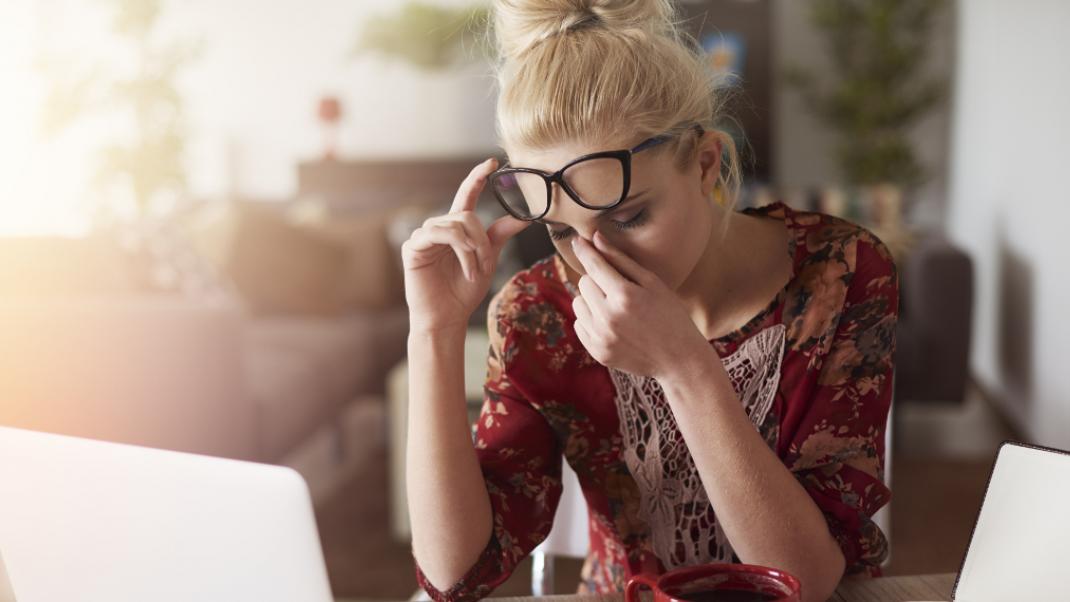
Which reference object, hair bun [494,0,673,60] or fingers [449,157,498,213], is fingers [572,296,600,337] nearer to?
fingers [449,157,498,213]

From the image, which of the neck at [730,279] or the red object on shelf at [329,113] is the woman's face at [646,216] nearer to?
the neck at [730,279]

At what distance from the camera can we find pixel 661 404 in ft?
3.87

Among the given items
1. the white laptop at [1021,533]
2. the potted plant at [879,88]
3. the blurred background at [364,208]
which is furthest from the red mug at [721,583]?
the potted plant at [879,88]

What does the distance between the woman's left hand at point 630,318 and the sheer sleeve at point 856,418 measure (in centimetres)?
21

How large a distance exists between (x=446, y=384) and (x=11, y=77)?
175 inches

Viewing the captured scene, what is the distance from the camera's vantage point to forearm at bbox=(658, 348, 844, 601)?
35.8 inches

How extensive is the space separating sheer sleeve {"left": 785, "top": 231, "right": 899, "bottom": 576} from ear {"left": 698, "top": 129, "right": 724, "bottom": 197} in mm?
164

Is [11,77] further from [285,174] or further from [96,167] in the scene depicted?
[285,174]

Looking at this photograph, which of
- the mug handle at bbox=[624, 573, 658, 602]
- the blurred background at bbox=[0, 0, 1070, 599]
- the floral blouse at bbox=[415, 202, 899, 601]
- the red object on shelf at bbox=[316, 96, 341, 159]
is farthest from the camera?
the red object on shelf at bbox=[316, 96, 341, 159]

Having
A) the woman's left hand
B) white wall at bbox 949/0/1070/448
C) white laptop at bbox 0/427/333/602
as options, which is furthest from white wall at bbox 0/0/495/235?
white laptop at bbox 0/427/333/602

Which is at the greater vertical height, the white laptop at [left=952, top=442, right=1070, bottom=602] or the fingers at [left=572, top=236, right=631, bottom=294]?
the fingers at [left=572, top=236, right=631, bottom=294]

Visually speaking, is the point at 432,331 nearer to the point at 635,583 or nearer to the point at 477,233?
the point at 477,233

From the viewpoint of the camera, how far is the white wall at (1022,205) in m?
3.27

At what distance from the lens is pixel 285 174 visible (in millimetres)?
7027
